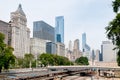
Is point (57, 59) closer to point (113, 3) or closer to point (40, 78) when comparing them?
point (40, 78)

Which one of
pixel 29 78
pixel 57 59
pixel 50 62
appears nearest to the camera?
pixel 29 78

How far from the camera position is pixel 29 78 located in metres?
69.3

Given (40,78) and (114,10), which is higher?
(114,10)

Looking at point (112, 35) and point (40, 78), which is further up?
point (112, 35)

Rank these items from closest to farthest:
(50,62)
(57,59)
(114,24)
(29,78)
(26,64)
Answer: (114,24)
(29,78)
(26,64)
(50,62)
(57,59)

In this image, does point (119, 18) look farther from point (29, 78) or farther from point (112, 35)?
point (29, 78)

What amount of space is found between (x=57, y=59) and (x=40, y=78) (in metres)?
96.9

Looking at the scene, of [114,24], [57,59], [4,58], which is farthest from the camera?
[57,59]

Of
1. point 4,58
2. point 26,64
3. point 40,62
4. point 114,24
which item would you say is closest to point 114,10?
point 114,24

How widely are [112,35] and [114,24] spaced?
5.07ft

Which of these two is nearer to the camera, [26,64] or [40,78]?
[40,78]

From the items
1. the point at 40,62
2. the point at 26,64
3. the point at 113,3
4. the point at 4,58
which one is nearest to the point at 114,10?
the point at 113,3

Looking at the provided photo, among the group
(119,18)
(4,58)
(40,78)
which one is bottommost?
(40,78)

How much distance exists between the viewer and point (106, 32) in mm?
36625
